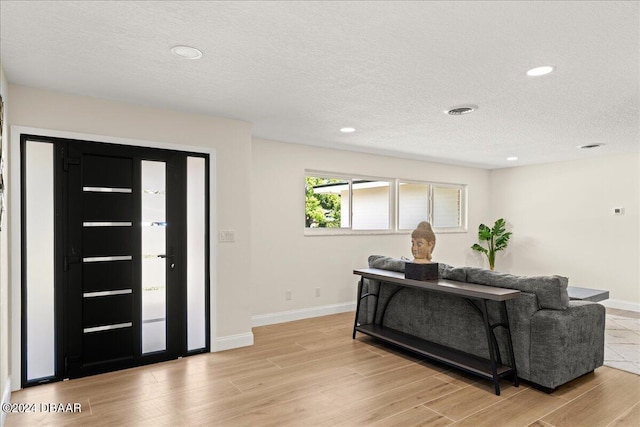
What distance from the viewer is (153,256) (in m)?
3.66

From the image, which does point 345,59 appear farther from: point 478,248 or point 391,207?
point 478,248

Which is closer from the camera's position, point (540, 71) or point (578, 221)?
point (540, 71)

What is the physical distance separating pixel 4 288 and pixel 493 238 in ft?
24.6

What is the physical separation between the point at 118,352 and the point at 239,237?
1.54 metres

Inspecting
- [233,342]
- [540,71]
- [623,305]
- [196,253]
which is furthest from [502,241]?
[196,253]

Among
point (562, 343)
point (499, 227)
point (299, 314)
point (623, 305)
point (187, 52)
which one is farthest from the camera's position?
point (499, 227)

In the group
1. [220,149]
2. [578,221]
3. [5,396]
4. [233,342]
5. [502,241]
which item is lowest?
[233,342]

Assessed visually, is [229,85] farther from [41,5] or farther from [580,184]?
[580,184]

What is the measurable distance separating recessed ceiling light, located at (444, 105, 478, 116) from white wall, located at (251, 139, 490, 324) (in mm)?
2207

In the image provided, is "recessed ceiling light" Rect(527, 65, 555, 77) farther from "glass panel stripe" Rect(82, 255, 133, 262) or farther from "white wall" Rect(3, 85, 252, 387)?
"glass panel stripe" Rect(82, 255, 133, 262)

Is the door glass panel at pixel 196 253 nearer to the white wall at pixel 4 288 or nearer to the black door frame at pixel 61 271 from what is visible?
the black door frame at pixel 61 271

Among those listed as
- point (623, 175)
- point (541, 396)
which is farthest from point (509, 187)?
point (541, 396)

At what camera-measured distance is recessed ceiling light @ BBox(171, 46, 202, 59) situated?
2.39 meters

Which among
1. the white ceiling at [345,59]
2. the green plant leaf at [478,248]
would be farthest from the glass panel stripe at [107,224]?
the green plant leaf at [478,248]
